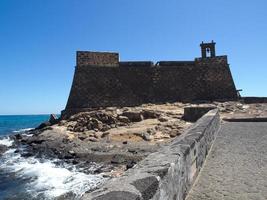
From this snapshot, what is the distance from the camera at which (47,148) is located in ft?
58.4

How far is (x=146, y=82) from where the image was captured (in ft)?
90.9

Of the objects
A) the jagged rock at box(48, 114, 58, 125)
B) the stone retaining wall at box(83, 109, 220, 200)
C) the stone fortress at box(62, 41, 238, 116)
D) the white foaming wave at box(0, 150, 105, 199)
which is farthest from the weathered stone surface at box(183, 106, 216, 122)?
the jagged rock at box(48, 114, 58, 125)

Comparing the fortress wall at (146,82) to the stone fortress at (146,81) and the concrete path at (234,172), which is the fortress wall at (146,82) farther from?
the concrete path at (234,172)

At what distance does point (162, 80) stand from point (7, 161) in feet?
51.8

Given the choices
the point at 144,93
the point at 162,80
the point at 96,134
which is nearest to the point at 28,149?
the point at 96,134

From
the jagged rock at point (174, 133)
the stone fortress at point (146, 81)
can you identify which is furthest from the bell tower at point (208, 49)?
the jagged rock at point (174, 133)

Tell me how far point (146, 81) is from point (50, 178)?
1718 cm

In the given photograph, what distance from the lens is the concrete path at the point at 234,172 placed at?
12.9ft

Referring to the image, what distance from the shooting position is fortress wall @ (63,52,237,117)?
87.5 ft

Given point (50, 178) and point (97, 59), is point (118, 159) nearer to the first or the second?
point (50, 178)

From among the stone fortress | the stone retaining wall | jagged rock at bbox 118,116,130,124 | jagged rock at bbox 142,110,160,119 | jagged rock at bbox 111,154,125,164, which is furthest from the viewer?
the stone fortress

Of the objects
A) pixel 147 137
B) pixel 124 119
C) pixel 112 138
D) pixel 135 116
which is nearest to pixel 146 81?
pixel 135 116

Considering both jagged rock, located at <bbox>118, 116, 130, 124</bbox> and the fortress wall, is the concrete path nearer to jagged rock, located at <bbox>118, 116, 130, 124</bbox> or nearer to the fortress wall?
jagged rock, located at <bbox>118, 116, 130, 124</bbox>

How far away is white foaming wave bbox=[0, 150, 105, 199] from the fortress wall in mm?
11657
